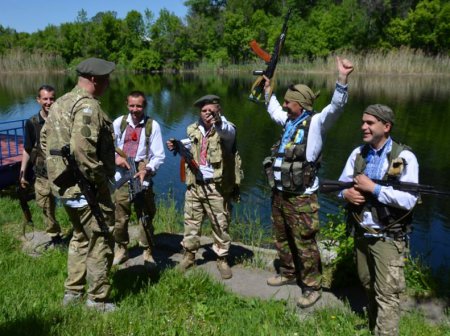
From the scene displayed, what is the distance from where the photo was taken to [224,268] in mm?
5031

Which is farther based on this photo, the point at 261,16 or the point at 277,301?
the point at 261,16

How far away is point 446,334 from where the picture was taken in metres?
3.60

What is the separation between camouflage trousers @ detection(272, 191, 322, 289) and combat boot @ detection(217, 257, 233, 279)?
2.68 feet

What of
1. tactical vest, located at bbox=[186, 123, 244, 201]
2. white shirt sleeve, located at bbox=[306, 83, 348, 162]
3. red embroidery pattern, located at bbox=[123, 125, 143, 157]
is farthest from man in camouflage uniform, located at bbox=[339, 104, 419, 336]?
red embroidery pattern, located at bbox=[123, 125, 143, 157]

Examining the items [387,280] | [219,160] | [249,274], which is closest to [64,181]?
[219,160]

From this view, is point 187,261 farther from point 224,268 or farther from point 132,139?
point 132,139

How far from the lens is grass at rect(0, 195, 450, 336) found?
136 inches

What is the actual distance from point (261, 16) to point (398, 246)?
64.0 metres

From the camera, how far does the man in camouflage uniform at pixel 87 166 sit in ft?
11.6

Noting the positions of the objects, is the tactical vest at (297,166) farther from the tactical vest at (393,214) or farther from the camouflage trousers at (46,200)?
Answer: the camouflage trousers at (46,200)

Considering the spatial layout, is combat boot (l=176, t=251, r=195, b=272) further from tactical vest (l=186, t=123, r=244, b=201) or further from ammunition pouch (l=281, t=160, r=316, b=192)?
ammunition pouch (l=281, t=160, r=316, b=192)

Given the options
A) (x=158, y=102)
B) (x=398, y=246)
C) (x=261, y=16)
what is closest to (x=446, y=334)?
(x=398, y=246)

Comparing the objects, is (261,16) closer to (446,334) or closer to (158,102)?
(158,102)

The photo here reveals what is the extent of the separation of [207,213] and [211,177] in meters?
0.43
